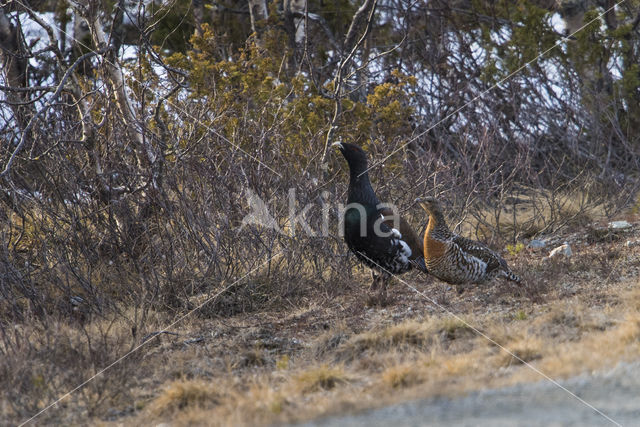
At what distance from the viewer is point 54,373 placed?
415cm

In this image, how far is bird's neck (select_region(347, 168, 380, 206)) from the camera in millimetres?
6289

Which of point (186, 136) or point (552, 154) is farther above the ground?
point (186, 136)

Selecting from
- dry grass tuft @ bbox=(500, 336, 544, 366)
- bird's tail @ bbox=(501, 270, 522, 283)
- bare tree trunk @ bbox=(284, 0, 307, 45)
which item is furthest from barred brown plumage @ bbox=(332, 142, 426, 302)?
bare tree trunk @ bbox=(284, 0, 307, 45)

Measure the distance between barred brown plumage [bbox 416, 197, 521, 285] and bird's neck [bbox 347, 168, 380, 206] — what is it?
0.50m

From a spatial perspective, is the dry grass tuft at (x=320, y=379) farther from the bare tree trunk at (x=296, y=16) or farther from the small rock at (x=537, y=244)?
the bare tree trunk at (x=296, y=16)

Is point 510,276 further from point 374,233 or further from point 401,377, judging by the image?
point 401,377

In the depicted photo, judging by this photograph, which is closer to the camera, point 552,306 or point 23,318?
point 552,306

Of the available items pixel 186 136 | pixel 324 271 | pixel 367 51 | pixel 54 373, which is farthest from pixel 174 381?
pixel 367 51

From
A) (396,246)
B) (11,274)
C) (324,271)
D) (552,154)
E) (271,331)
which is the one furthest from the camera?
(552,154)

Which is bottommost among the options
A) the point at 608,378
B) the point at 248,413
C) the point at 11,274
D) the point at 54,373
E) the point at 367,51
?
the point at 608,378

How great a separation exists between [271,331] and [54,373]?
5.70 feet

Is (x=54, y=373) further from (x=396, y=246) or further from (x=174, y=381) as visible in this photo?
(x=396, y=246)

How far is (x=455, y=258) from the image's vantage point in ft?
19.2

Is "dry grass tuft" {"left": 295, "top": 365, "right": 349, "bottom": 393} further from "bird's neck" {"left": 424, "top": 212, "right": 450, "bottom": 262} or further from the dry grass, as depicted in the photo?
"bird's neck" {"left": 424, "top": 212, "right": 450, "bottom": 262}
